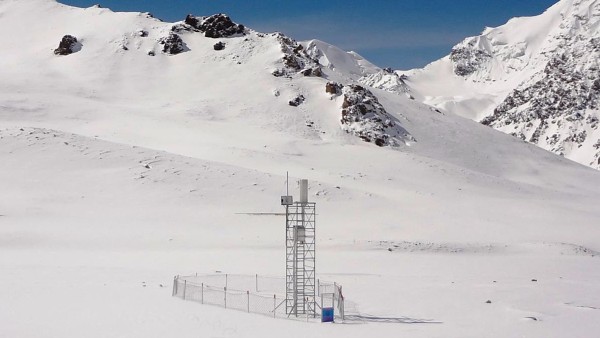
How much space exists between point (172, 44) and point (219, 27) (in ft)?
31.3

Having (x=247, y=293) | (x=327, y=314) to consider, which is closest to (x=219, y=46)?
(x=247, y=293)

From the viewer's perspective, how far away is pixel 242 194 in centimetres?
6066

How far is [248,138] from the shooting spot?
84875 millimetres

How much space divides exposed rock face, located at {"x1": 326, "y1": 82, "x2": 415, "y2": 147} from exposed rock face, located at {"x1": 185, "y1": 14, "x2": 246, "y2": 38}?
3038 centimetres

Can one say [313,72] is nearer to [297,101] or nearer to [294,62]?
[294,62]

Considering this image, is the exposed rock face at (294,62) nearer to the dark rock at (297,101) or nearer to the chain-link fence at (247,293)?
the dark rock at (297,101)

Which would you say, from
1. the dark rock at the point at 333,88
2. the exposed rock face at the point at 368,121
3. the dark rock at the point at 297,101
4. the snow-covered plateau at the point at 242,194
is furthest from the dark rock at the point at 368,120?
the dark rock at the point at 297,101

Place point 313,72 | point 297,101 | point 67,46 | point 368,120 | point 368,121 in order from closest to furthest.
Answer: point 368,121 → point 368,120 → point 297,101 → point 313,72 → point 67,46

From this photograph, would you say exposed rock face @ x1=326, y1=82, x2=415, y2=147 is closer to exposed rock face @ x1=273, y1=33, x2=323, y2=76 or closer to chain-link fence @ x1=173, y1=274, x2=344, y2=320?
exposed rock face @ x1=273, y1=33, x2=323, y2=76

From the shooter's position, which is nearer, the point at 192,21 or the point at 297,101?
the point at 297,101

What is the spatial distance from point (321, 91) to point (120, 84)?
28.6m

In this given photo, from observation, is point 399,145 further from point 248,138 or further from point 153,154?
point 153,154

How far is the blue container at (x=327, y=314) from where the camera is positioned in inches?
1104

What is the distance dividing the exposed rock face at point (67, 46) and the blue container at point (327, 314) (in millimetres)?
99423
